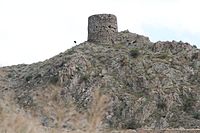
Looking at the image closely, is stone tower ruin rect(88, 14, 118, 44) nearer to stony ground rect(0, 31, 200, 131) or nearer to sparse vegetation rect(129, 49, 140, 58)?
stony ground rect(0, 31, 200, 131)

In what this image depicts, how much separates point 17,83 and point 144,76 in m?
11.5

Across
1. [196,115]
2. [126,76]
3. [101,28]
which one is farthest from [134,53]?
[196,115]

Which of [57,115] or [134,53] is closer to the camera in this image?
[57,115]

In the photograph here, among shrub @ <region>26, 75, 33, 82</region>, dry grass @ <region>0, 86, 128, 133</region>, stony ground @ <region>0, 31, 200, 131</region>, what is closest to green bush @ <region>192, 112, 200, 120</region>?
stony ground @ <region>0, 31, 200, 131</region>

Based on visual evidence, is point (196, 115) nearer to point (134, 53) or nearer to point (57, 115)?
point (134, 53)

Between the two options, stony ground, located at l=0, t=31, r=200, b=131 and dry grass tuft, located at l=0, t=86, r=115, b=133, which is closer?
dry grass tuft, located at l=0, t=86, r=115, b=133

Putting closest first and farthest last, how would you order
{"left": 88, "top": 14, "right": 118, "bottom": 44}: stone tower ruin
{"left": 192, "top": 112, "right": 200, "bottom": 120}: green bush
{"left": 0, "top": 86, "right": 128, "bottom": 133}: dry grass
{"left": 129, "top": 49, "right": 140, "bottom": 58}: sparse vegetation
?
{"left": 0, "top": 86, "right": 128, "bottom": 133}: dry grass
{"left": 192, "top": 112, "right": 200, "bottom": 120}: green bush
{"left": 129, "top": 49, "right": 140, "bottom": 58}: sparse vegetation
{"left": 88, "top": 14, "right": 118, "bottom": 44}: stone tower ruin

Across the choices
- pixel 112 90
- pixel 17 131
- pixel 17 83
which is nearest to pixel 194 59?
pixel 112 90

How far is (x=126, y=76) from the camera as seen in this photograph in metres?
45.1

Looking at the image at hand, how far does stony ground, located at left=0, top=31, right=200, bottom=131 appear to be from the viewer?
39.6m

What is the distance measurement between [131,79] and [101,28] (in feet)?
29.6

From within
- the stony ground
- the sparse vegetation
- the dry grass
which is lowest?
the dry grass

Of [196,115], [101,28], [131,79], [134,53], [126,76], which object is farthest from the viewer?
[101,28]

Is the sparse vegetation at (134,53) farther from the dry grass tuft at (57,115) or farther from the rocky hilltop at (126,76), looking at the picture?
the dry grass tuft at (57,115)
